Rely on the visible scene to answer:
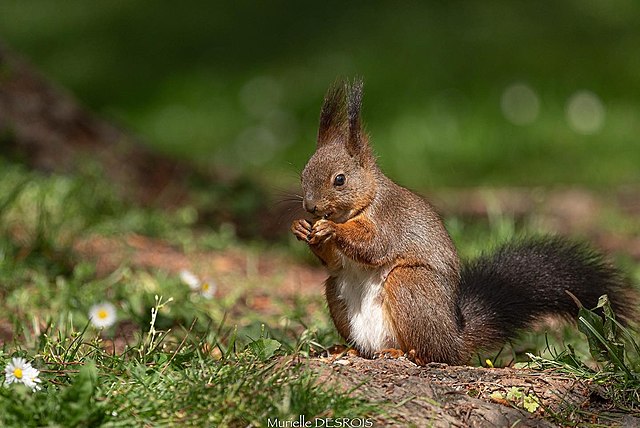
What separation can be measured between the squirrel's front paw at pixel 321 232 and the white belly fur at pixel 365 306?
123 millimetres

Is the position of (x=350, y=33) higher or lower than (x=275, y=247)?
higher

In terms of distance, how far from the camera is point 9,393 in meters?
2.53

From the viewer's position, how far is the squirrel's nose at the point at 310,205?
336 centimetres

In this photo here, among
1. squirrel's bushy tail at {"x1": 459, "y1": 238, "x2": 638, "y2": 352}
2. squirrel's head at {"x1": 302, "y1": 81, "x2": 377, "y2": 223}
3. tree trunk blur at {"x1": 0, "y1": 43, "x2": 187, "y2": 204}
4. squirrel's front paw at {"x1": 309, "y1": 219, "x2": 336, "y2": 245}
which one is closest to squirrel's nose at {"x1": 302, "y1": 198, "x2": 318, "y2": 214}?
squirrel's head at {"x1": 302, "y1": 81, "x2": 377, "y2": 223}

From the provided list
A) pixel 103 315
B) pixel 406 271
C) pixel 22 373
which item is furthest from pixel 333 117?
pixel 22 373

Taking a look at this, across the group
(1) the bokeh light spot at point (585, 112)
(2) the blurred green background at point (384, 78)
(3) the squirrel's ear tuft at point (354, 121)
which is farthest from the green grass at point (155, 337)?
(1) the bokeh light spot at point (585, 112)

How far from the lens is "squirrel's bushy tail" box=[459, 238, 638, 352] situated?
3.44 meters

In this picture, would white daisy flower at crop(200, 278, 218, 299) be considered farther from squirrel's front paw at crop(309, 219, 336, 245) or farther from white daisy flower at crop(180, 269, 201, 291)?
squirrel's front paw at crop(309, 219, 336, 245)

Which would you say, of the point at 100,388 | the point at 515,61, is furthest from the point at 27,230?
the point at 515,61

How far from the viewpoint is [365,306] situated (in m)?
3.33

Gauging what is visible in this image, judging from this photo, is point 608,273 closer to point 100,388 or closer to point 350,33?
Answer: point 100,388

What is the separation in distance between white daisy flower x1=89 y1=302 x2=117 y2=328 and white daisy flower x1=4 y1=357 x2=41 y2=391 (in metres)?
1.02

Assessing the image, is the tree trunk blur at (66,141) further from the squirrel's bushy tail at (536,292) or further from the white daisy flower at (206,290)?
the squirrel's bushy tail at (536,292)

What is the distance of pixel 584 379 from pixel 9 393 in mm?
1602
